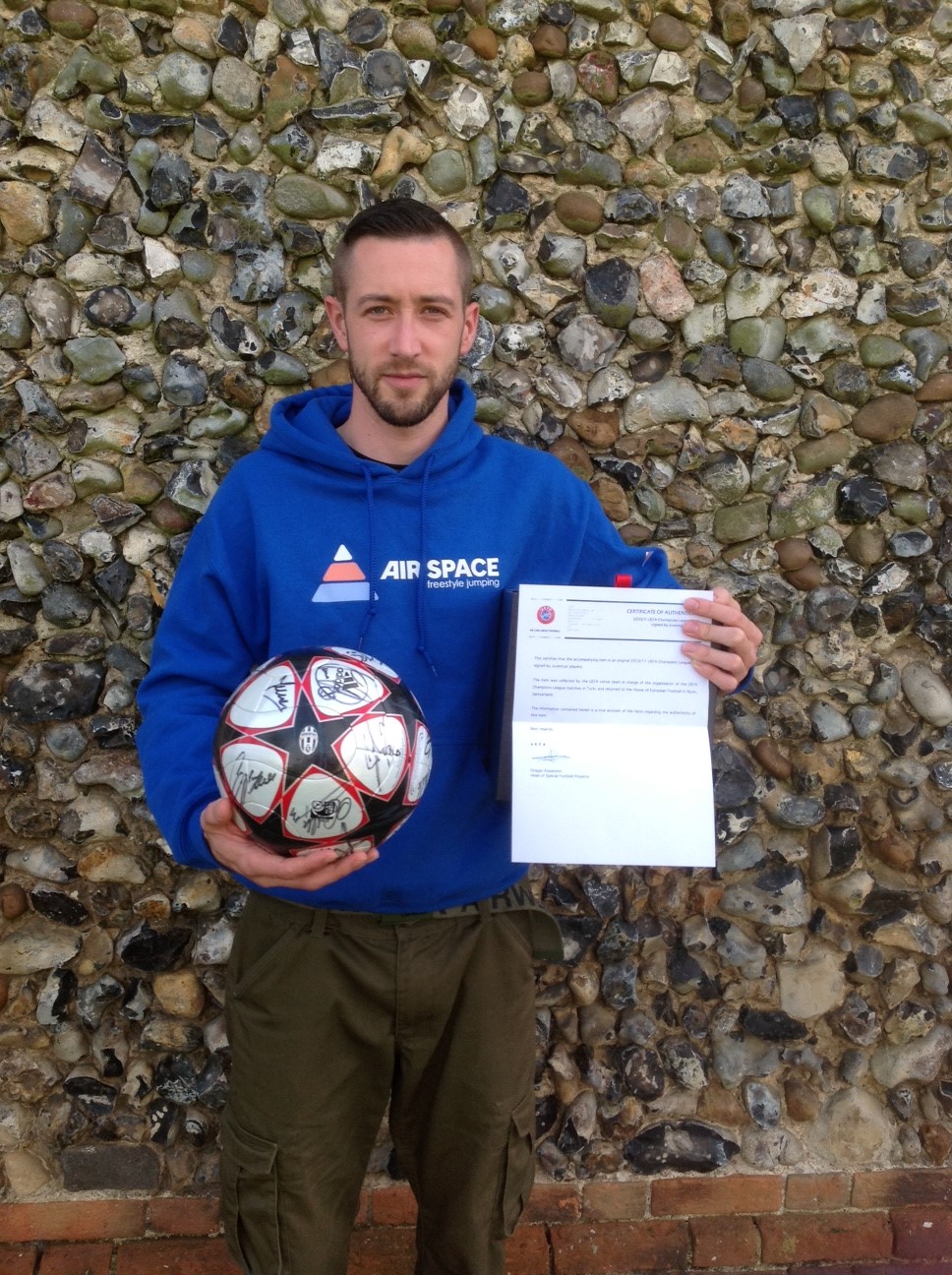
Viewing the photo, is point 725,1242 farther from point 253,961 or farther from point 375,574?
point 375,574

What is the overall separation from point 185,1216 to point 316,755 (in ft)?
6.44

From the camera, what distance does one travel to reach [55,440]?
8.68ft

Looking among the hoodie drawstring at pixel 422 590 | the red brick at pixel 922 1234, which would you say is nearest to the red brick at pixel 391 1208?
the red brick at pixel 922 1234

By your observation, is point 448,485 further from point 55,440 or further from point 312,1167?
point 312,1167

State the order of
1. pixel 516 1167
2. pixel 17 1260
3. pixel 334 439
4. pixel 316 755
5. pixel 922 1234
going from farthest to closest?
pixel 922 1234
pixel 17 1260
pixel 516 1167
pixel 334 439
pixel 316 755

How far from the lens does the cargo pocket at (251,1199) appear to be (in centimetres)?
213

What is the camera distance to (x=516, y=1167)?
228 centimetres

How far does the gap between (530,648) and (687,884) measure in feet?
4.19

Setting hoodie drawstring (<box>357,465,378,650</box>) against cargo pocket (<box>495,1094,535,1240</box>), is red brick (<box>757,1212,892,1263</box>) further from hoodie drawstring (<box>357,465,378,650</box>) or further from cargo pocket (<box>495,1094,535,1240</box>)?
hoodie drawstring (<box>357,465,378,650</box>)

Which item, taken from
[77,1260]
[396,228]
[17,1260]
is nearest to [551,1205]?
[77,1260]
